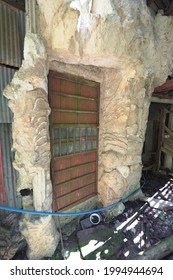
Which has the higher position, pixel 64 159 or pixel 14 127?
pixel 14 127

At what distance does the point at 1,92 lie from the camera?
7.62 feet

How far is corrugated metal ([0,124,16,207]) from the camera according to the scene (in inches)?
99.9

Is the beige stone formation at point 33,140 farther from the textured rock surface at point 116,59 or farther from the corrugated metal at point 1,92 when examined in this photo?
the textured rock surface at point 116,59

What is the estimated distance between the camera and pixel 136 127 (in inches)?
136

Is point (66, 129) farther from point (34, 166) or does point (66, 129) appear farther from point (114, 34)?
point (114, 34)

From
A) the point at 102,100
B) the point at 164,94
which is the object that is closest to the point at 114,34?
the point at 102,100

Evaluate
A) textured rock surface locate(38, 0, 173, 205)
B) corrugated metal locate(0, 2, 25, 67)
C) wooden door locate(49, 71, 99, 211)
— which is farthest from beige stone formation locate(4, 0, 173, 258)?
corrugated metal locate(0, 2, 25, 67)

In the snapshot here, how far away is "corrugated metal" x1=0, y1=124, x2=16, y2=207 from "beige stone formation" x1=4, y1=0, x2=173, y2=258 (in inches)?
15.0

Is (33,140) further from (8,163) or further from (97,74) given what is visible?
(97,74)

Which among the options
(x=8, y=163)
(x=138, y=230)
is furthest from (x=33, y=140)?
(x=138, y=230)

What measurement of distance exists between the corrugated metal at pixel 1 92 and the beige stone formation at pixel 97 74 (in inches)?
12.5

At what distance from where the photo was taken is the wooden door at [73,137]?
113 inches

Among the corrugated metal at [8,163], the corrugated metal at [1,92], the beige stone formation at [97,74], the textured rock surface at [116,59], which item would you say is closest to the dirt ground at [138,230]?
the beige stone formation at [97,74]

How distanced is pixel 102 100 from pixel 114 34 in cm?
144
